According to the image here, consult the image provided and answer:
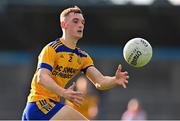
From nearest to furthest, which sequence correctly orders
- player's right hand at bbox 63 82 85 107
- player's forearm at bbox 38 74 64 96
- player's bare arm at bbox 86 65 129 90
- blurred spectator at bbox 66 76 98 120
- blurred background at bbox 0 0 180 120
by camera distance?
player's right hand at bbox 63 82 85 107, player's forearm at bbox 38 74 64 96, player's bare arm at bbox 86 65 129 90, blurred spectator at bbox 66 76 98 120, blurred background at bbox 0 0 180 120

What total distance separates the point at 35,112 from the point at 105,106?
74.4 ft

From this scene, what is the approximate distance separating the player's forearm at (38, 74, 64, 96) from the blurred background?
1808cm

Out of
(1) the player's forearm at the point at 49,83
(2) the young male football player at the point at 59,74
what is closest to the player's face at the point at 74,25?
(2) the young male football player at the point at 59,74

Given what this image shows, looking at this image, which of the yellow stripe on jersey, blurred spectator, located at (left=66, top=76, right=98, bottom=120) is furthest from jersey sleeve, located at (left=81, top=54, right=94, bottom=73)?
blurred spectator, located at (left=66, top=76, right=98, bottom=120)

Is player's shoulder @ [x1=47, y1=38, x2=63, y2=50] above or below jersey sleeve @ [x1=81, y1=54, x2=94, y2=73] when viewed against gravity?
above

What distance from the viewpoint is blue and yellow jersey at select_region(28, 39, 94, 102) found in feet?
30.8

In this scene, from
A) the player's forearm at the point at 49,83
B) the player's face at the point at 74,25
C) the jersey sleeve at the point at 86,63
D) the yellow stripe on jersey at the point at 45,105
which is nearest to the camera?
the player's forearm at the point at 49,83

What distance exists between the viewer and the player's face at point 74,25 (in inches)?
383

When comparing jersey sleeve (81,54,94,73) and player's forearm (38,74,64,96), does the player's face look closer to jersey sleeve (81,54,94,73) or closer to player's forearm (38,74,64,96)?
jersey sleeve (81,54,94,73)

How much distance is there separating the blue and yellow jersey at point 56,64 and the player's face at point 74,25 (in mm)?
192

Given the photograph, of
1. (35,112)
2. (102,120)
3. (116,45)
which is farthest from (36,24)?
(35,112)

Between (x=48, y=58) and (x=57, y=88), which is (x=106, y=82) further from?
(x=57, y=88)

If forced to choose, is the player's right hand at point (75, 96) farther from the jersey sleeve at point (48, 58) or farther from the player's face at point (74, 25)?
the player's face at point (74, 25)

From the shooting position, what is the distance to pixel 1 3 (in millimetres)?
28047
